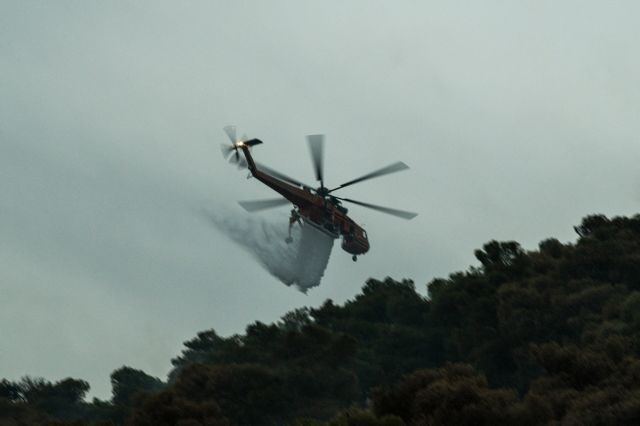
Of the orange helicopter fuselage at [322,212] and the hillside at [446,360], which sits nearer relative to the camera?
the hillside at [446,360]

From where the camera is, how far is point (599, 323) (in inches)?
2259

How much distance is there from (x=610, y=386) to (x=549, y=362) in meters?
3.81

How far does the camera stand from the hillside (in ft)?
134

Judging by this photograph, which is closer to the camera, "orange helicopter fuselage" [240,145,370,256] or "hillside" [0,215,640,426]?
"hillside" [0,215,640,426]

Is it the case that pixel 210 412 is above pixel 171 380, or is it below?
below

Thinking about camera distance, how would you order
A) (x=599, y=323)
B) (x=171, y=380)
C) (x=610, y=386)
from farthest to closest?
(x=171, y=380) < (x=599, y=323) < (x=610, y=386)

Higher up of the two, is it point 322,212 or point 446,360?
point 322,212

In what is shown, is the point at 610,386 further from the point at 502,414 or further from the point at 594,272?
the point at 594,272

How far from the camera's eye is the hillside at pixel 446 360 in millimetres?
40875

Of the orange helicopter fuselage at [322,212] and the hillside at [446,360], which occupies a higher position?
the orange helicopter fuselage at [322,212]

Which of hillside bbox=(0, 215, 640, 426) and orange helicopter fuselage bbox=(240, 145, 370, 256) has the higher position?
orange helicopter fuselage bbox=(240, 145, 370, 256)

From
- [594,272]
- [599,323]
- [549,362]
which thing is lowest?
[549,362]

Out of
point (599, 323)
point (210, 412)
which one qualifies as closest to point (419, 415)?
point (210, 412)

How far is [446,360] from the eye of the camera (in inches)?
2677
